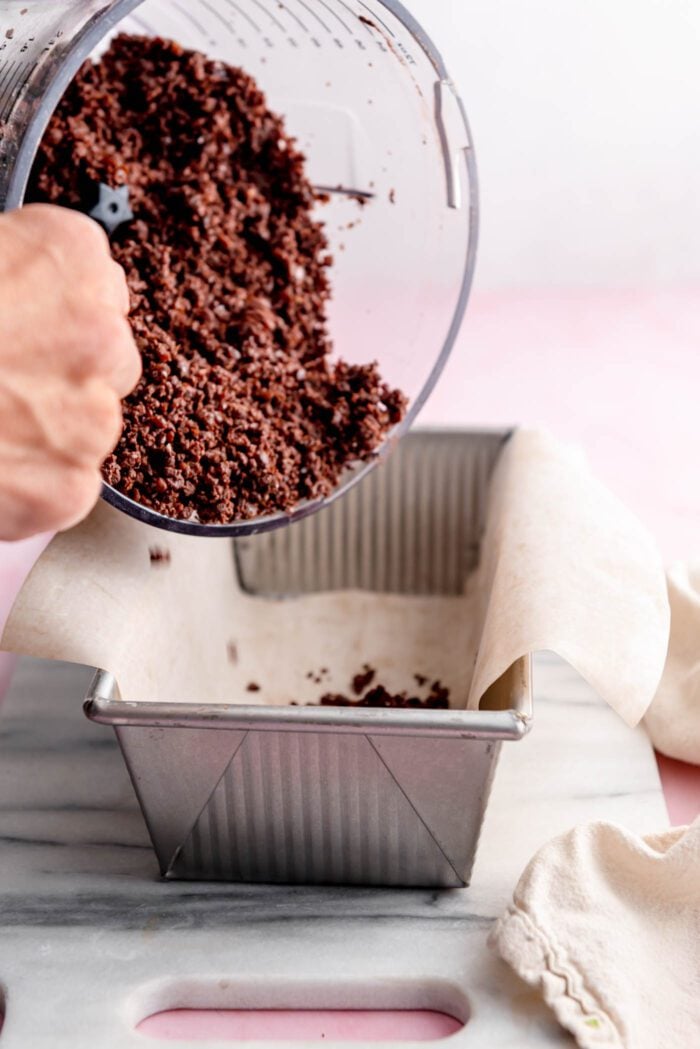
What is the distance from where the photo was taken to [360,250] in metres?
1.08

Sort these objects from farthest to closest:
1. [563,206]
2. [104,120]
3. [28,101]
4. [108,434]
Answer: [563,206]
[104,120]
[28,101]
[108,434]

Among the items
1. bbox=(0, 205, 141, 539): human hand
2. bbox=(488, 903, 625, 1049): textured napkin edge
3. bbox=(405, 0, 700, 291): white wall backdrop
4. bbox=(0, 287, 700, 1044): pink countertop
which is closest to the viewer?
bbox=(0, 205, 141, 539): human hand

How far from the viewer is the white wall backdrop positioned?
1604 mm

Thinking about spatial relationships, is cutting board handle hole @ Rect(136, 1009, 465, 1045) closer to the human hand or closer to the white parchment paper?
the white parchment paper

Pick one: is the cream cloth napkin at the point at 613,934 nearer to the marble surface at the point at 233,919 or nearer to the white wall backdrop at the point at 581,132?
the marble surface at the point at 233,919

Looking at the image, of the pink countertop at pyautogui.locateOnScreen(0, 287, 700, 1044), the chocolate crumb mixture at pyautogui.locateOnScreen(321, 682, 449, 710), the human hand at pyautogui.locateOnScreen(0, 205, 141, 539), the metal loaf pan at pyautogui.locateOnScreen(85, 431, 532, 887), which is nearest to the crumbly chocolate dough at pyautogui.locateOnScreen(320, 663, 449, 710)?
the chocolate crumb mixture at pyautogui.locateOnScreen(321, 682, 449, 710)

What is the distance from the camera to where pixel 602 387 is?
1638mm

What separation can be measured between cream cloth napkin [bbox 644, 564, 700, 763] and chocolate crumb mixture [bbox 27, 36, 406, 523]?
0.97 ft

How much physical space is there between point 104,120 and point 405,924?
2.09 feet

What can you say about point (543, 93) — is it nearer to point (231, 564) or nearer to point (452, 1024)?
point (231, 564)

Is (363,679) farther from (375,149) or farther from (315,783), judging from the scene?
(375,149)

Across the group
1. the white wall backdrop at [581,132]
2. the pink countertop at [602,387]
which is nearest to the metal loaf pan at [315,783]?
the pink countertop at [602,387]

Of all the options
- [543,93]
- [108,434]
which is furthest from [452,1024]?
[543,93]

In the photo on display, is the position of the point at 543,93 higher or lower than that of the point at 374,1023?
higher
